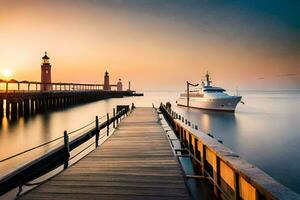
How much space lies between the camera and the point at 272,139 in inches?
976

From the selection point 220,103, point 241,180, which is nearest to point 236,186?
point 241,180

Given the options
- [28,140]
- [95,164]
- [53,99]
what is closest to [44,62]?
[53,99]

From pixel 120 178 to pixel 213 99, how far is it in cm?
4832

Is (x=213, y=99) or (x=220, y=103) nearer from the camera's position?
(x=220, y=103)

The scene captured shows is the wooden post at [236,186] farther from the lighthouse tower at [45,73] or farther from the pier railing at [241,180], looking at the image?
the lighthouse tower at [45,73]

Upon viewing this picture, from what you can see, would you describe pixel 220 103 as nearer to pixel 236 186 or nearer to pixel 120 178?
pixel 120 178

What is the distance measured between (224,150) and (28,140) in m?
20.5

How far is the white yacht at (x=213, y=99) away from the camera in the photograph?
167ft

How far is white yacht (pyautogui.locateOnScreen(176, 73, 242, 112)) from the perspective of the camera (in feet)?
167

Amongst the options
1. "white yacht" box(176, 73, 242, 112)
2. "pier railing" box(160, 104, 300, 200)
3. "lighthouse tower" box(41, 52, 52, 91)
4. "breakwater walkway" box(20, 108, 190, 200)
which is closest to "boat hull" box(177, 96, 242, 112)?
"white yacht" box(176, 73, 242, 112)

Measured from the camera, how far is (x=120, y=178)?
6.23 metres

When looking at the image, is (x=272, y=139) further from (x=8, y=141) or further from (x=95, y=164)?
(x=8, y=141)

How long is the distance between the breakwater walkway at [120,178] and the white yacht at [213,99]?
44.1 meters

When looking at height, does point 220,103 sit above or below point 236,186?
above
